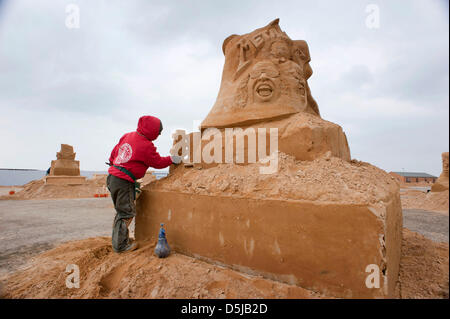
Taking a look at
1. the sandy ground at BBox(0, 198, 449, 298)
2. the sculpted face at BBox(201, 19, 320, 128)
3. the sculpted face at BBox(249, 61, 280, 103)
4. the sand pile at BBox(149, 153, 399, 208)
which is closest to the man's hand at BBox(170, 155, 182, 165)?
the sand pile at BBox(149, 153, 399, 208)

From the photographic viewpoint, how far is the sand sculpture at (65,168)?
10526mm

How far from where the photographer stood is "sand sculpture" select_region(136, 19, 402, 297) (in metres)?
1.34

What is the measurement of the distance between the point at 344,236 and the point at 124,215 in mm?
1956

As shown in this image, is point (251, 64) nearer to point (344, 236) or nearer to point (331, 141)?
point (331, 141)

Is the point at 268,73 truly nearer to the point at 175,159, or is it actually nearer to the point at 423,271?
the point at 175,159

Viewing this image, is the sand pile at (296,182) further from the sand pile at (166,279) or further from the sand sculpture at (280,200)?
the sand pile at (166,279)

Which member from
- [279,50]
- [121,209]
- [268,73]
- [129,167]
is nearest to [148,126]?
[129,167]

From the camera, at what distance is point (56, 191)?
1005 cm

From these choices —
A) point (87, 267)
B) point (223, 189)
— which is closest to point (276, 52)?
point (223, 189)

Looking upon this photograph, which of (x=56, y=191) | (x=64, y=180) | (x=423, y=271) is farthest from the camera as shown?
(x=64, y=180)

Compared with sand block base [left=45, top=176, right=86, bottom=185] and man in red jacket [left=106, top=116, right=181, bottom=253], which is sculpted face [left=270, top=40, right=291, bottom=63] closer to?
man in red jacket [left=106, top=116, right=181, bottom=253]

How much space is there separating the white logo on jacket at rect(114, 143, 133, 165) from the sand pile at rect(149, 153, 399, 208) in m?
0.51

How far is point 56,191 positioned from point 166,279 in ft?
35.9
